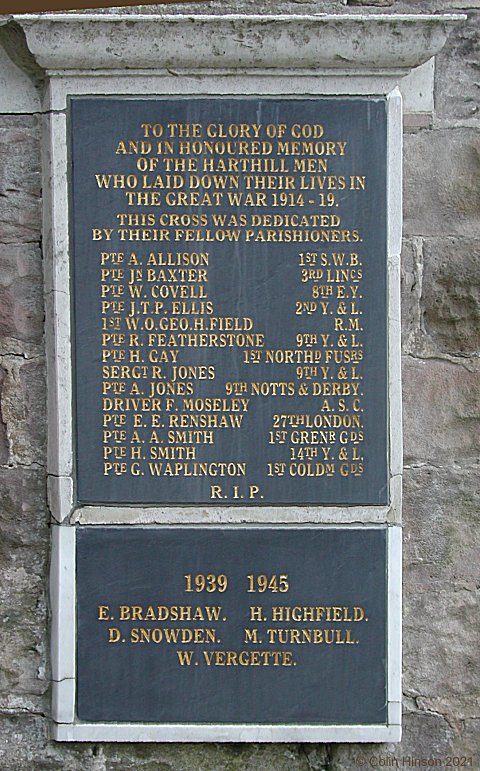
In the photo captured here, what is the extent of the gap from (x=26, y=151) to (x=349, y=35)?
1074mm

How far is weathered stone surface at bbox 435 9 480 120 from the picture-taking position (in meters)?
2.72

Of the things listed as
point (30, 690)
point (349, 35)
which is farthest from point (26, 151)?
point (30, 690)

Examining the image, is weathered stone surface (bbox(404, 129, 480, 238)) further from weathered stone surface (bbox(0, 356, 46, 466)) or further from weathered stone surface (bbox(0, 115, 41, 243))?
weathered stone surface (bbox(0, 356, 46, 466))

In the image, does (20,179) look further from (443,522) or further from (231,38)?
(443,522)

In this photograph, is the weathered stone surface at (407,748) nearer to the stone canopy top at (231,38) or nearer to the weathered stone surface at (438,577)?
the weathered stone surface at (438,577)

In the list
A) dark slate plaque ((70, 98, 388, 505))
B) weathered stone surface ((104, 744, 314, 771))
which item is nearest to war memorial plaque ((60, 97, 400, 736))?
dark slate plaque ((70, 98, 388, 505))

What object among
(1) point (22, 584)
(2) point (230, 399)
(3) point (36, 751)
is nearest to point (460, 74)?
(2) point (230, 399)

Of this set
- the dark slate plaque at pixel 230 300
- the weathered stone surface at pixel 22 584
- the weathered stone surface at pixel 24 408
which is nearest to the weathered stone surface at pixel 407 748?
the dark slate plaque at pixel 230 300

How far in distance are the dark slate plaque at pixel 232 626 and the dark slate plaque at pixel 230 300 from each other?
165 millimetres

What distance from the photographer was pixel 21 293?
2738mm

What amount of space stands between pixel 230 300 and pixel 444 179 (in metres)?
0.80

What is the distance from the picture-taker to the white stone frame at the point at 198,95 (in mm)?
2547

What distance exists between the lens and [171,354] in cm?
263

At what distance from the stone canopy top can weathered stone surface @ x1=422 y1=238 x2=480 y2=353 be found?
60cm
